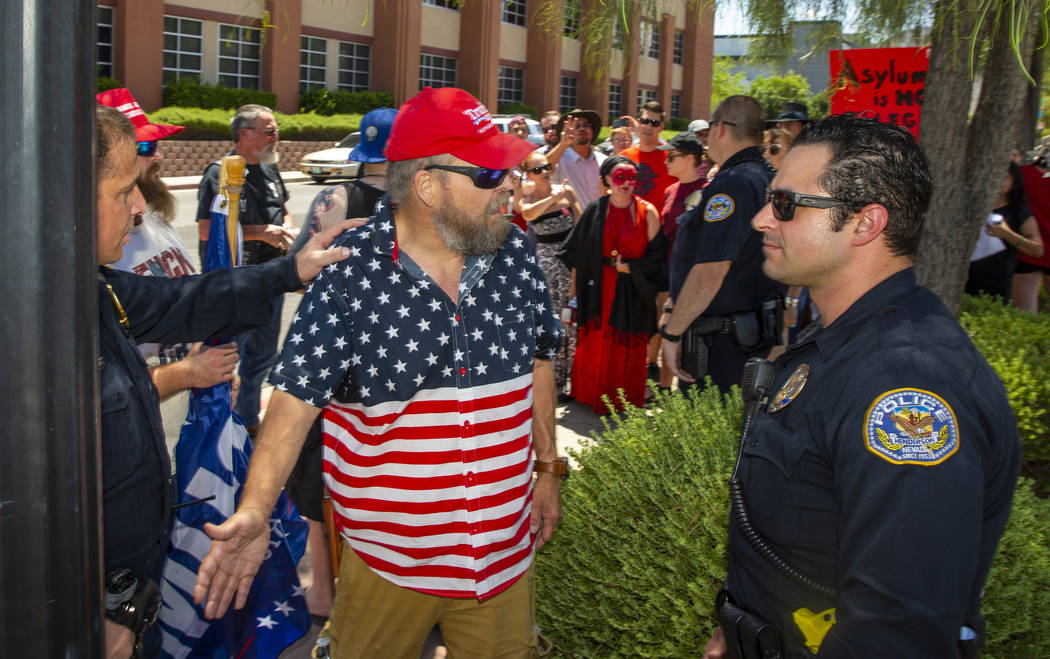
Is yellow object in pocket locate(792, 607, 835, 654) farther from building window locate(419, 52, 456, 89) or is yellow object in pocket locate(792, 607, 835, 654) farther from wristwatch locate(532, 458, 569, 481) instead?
building window locate(419, 52, 456, 89)

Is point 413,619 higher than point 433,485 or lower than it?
lower

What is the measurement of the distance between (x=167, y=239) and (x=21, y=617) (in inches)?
113

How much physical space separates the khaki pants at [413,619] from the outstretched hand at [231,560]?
38 cm

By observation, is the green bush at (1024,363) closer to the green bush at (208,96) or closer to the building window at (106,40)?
the building window at (106,40)

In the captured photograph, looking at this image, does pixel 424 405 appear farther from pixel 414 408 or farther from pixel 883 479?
pixel 883 479

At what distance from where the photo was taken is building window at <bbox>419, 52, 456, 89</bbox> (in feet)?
104

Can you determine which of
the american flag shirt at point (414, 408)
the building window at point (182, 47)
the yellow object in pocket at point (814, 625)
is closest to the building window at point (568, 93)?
the building window at point (182, 47)

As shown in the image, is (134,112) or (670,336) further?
(670,336)

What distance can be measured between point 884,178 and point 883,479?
665mm

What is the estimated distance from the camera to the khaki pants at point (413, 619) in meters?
2.38

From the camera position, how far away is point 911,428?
1.50 metres

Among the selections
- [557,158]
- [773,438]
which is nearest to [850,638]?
[773,438]

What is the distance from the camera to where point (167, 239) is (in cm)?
360

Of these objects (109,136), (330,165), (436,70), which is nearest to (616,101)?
(436,70)
